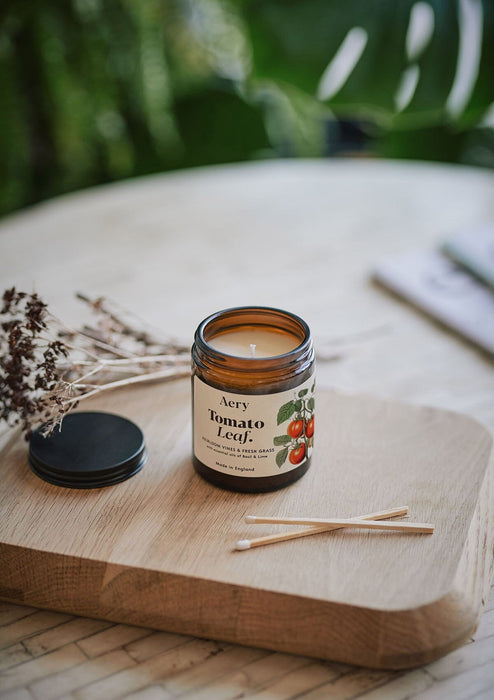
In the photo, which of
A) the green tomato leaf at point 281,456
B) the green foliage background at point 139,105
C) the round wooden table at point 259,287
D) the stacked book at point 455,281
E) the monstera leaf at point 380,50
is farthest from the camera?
the green foliage background at point 139,105

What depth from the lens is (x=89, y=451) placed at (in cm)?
72

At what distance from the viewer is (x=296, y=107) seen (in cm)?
214

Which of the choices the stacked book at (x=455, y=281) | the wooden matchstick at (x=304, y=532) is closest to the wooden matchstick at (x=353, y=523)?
the wooden matchstick at (x=304, y=532)

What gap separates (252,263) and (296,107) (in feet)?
3.42

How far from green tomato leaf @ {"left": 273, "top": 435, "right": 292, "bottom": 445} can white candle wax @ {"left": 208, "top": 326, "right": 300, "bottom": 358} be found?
81 mm

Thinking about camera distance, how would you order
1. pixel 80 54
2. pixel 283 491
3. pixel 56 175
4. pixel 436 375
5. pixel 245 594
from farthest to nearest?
pixel 56 175
pixel 80 54
pixel 436 375
pixel 283 491
pixel 245 594

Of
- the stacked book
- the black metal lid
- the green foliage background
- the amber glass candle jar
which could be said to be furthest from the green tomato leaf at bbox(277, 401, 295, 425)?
the green foliage background

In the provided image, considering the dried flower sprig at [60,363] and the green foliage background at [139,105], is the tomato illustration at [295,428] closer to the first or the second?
the dried flower sprig at [60,363]

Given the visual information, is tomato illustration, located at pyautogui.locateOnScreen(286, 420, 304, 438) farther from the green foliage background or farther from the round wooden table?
the green foliage background

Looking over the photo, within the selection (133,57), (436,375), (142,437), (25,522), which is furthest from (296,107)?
(25,522)

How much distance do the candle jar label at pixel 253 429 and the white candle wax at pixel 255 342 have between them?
50 mm

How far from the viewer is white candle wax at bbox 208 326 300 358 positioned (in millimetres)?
698

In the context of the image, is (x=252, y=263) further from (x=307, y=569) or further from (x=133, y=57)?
(x=133, y=57)

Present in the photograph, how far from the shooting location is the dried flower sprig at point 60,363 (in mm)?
675
